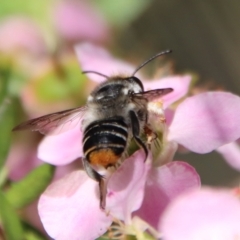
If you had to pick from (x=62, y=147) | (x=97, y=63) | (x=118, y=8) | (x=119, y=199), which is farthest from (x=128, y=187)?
(x=118, y=8)

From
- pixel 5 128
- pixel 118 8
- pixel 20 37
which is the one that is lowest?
pixel 118 8

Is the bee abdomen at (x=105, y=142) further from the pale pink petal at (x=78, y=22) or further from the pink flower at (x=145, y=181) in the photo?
the pale pink petal at (x=78, y=22)

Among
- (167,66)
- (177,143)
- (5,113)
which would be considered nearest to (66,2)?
(167,66)

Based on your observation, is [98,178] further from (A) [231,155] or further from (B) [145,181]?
(A) [231,155]

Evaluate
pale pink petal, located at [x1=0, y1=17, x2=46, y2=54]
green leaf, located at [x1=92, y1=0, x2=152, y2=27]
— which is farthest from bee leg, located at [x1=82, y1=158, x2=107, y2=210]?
green leaf, located at [x1=92, y1=0, x2=152, y2=27]

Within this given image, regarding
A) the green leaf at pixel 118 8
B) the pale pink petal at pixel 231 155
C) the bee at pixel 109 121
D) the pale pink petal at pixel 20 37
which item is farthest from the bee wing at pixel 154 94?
the green leaf at pixel 118 8

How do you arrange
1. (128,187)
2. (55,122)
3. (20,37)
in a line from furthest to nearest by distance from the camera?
(20,37), (55,122), (128,187)

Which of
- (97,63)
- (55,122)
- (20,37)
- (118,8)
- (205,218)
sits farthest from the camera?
(118,8)
